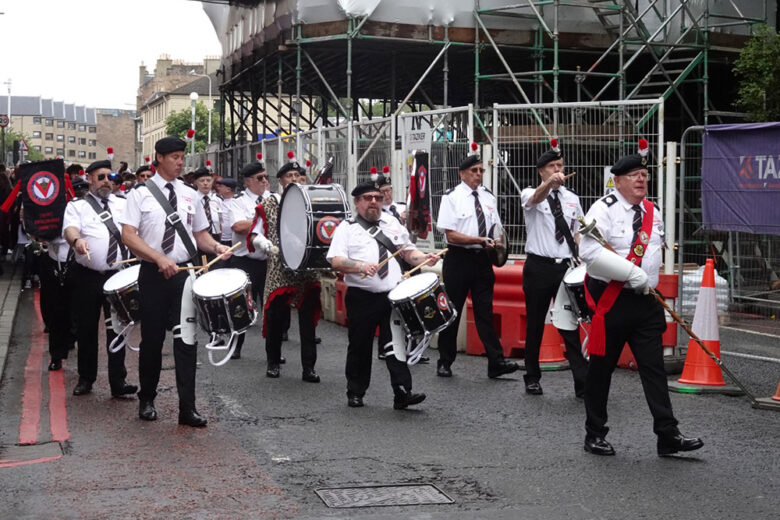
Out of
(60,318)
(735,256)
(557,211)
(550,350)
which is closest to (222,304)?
(557,211)

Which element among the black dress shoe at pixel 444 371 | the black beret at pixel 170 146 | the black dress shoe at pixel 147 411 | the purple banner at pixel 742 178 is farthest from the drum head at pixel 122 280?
the purple banner at pixel 742 178

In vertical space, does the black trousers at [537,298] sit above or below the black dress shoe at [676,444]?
above

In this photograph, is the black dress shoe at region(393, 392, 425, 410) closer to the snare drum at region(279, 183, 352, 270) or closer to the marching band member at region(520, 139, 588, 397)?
the marching band member at region(520, 139, 588, 397)

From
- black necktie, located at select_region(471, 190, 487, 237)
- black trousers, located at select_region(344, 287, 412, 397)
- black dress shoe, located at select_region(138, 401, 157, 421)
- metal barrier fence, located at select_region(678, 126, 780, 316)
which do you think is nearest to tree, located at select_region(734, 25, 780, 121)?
metal barrier fence, located at select_region(678, 126, 780, 316)

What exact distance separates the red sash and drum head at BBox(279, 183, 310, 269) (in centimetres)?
337

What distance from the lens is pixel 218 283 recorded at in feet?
27.2

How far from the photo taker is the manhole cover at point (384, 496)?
19.8ft

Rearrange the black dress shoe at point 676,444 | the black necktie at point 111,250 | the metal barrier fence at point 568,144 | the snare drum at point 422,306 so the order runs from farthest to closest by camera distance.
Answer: the metal barrier fence at point 568,144 < the black necktie at point 111,250 < the snare drum at point 422,306 < the black dress shoe at point 676,444

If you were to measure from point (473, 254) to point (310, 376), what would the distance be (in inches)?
71.3

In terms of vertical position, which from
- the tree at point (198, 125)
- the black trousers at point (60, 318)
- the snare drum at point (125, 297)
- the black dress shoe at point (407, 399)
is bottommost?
the black dress shoe at point (407, 399)

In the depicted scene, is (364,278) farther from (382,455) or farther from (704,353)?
(704,353)

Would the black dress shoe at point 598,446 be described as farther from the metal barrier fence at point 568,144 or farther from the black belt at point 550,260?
the metal barrier fence at point 568,144

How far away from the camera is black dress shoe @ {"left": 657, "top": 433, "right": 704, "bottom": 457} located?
7.03 meters

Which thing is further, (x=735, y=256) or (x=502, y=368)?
(x=735, y=256)
